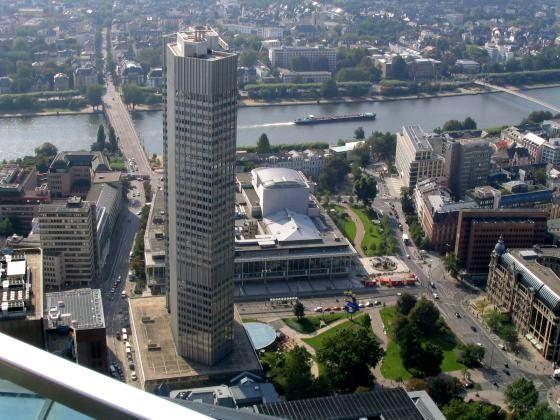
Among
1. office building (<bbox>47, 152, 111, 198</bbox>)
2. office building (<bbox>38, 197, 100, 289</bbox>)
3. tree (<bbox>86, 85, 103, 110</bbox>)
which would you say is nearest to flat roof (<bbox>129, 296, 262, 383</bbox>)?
office building (<bbox>38, 197, 100, 289</bbox>)

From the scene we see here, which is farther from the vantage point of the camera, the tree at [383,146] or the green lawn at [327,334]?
the tree at [383,146]

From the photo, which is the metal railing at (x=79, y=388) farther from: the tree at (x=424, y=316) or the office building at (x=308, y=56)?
the office building at (x=308, y=56)

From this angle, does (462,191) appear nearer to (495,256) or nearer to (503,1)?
(495,256)

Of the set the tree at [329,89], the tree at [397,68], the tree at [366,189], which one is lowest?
the tree at [366,189]

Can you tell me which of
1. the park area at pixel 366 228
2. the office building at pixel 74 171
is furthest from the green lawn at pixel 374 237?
the office building at pixel 74 171

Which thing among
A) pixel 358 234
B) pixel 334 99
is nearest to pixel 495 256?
pixel 358 234

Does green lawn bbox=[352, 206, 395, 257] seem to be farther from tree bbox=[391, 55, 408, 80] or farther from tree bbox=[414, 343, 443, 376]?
tree bbox=[391, 55, 408, 80]
